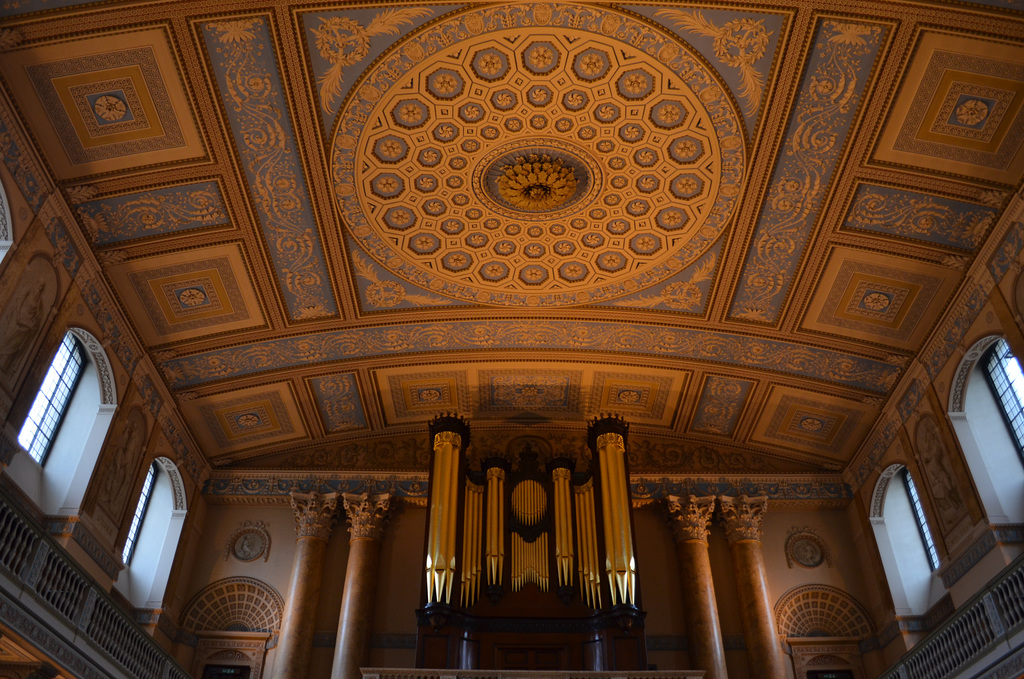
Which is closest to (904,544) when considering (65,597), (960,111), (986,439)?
(986,439)

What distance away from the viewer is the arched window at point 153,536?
14234mm

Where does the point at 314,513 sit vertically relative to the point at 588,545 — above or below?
above

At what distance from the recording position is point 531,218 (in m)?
12.9

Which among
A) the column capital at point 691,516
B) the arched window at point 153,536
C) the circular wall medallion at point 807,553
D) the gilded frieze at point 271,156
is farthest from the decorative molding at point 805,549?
the arched window at point 153,536

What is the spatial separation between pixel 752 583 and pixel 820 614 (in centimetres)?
150

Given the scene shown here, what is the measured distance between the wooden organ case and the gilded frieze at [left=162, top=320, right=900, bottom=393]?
1.76 metres

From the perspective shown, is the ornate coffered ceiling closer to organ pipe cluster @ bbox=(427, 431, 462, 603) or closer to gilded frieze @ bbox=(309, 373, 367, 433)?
gilded frieze @ bbox=(309, 373, 367, 433)

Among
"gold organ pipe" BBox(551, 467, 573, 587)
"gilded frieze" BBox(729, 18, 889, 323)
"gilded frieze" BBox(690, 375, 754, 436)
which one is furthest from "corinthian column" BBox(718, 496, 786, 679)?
"gilded frieze" BBox(729, 18, 889, 323)

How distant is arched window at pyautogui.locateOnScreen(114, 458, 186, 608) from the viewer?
14234 mm

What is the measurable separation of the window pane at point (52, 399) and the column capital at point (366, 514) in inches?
220

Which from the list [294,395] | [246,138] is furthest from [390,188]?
[294,395]

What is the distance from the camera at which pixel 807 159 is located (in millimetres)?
11398

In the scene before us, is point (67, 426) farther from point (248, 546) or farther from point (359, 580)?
point (359, 580)

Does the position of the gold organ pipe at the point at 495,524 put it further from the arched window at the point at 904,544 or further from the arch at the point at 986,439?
the arch at the point at 986,439
